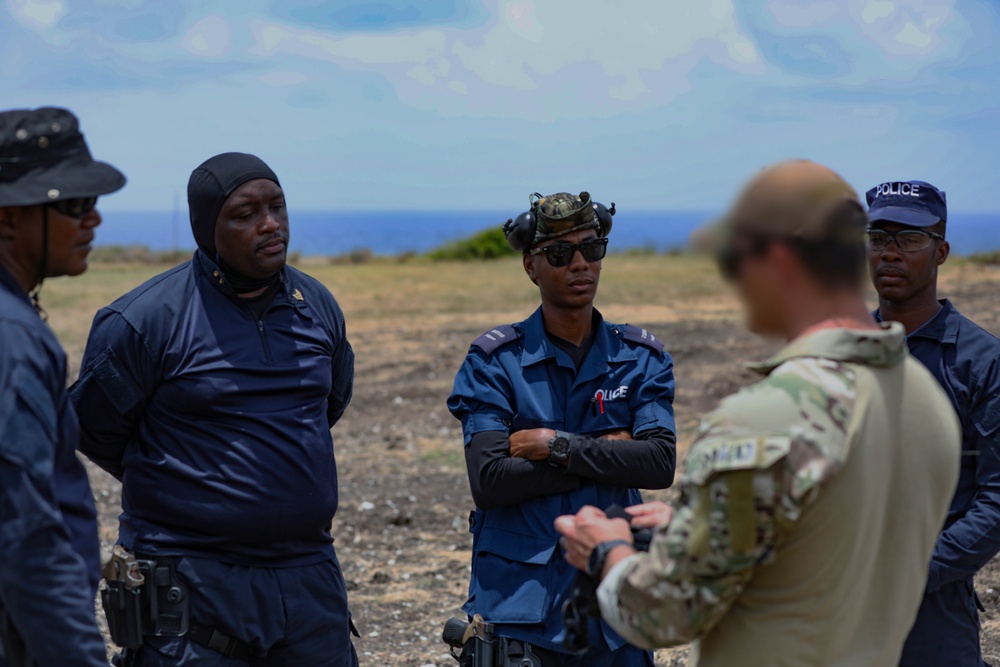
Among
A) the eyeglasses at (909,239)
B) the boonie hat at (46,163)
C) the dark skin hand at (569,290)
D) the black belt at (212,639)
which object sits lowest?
the black belt at (212,639)

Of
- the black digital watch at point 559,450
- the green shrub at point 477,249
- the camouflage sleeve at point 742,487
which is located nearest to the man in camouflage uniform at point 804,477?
the camouflage sleeve at point 742,487

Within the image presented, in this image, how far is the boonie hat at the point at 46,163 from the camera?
9.25ft

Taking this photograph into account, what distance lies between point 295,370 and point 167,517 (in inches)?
26.2

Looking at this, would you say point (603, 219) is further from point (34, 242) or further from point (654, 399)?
point (34, 242)

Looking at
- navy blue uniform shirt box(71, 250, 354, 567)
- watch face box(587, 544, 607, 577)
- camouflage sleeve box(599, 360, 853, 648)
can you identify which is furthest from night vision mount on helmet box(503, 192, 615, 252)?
camouflage sleeve box(599, 360, 853, 648)

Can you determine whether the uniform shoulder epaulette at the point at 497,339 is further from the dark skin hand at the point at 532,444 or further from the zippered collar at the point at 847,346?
the zippered collar at the point at 847,346

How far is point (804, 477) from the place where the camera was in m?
2.12

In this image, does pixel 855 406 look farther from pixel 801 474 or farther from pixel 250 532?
pixel 250 532

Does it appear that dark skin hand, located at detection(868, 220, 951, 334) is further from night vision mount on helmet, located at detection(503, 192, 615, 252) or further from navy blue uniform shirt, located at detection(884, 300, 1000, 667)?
night vision mount on helmet, located at detection(503, 192, 615, 252)

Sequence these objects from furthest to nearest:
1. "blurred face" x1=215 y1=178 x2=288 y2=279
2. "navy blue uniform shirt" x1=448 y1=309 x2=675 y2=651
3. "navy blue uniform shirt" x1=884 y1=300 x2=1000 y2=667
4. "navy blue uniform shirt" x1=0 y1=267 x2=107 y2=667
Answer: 1. "blurred face" x1=215 y1=178 x2=288 y2=279
2. "navy blue uniform shirt" x1=448 y1=309 x2=675 y2=651
3. "navy blue uniform shirt" x1=884 y1=300 x2=1000 y2=667
4. "navy blue uniform shirt" x1=0 y1=267 x2=107 y2=667

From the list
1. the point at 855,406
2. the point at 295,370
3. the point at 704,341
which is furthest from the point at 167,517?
the point at 704,341

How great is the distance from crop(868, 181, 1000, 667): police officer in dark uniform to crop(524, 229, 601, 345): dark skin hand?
1022 mm

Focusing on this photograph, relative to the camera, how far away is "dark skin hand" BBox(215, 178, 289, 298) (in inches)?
155

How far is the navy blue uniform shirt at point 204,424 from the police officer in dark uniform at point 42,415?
80cm
